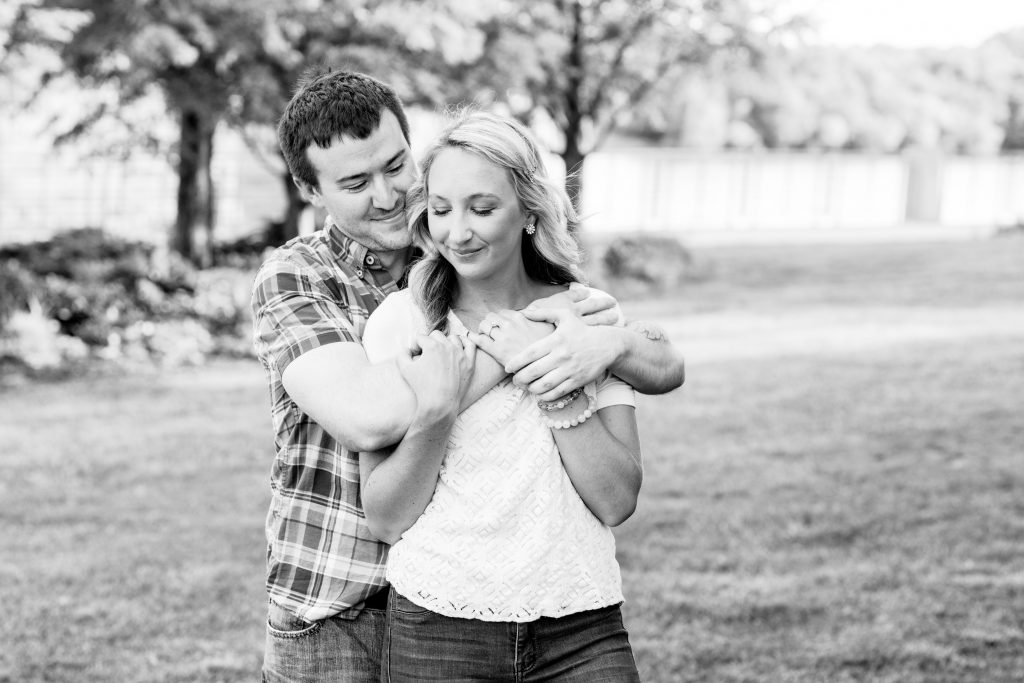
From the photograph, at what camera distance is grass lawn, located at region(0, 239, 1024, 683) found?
506 cm

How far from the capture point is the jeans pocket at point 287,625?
256 cm

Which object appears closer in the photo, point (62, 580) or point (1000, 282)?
point (62, 580)

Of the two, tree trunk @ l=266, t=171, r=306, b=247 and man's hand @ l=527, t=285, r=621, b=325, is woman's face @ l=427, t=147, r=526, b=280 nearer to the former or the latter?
man's hand @ l=527, t=285, r=621, b=325

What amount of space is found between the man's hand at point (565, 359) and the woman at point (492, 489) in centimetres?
5

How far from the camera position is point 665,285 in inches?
698

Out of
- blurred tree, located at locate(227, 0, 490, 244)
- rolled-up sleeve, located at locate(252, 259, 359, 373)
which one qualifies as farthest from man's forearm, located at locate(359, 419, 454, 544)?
blurred tree, located at locate(227, 0, 490, 244)

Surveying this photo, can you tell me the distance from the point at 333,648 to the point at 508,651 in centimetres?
44

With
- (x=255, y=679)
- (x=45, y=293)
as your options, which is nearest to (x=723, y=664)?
(x=255, y=679)

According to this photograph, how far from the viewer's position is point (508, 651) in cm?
233

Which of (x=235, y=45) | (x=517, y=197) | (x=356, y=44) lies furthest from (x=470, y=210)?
(x=356, y=44)

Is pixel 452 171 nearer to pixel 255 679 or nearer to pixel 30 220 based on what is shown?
pixel 255 679

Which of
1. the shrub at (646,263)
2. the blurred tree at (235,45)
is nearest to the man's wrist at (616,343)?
the blurred tree at (235,45)

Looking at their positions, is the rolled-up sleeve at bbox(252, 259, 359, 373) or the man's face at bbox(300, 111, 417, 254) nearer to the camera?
the rolled-up sleeve at bbox(252, 259, 359, 373)

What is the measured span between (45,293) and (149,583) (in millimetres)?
6517
